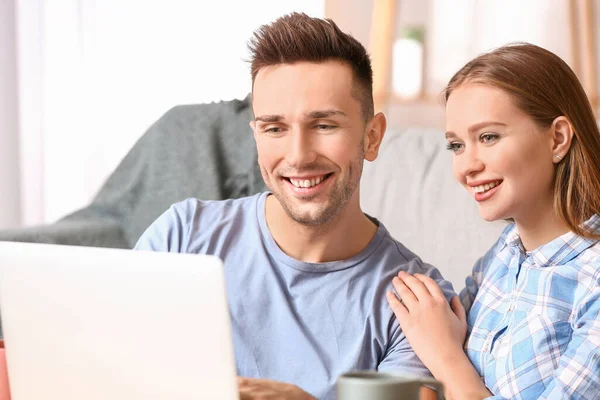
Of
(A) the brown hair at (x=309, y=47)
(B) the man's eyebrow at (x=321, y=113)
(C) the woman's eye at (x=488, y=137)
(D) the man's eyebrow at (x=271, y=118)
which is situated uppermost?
(A) the brown hair at (x=309, y=47)

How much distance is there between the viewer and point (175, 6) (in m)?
3.18

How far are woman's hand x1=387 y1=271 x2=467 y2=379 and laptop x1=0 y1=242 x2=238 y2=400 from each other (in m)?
0.50

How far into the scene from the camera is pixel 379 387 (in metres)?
0.79

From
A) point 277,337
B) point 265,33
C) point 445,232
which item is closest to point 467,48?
point 445,232

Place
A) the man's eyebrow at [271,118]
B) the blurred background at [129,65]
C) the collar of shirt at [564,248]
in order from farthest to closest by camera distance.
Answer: the blurred background at [129,65], the man's eyebrow at [271,118], the collar of shirt at [564,248]

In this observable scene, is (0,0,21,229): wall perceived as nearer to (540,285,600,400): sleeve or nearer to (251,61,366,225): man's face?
(251,61,366,225): man's face

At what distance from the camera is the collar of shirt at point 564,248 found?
1283 mm

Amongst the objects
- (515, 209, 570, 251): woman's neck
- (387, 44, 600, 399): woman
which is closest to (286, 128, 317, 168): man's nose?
(387, 44, 600, 399): woman

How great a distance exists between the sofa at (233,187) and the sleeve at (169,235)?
58cm

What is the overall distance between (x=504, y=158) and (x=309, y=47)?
426mm

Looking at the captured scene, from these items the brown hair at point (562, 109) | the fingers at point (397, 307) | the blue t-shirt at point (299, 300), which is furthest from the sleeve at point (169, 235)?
the brown hair at point (562, 109)

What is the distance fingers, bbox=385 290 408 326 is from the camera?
4.63 feet

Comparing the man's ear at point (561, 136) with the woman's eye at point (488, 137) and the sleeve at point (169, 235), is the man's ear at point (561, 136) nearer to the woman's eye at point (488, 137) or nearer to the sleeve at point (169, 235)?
the woman's eye at point (488, 137)

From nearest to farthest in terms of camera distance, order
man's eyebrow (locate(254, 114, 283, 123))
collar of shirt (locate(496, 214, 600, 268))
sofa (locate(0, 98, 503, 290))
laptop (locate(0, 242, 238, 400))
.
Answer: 1. laptop (locate(0, 242, 238, 400))
2. collar of shirt (locate(496, 214, 600, 268))
3. man's eyebrow (locate(254, 114, 283, 123))
4. sofa (locate(0, 98, 503, 290))
